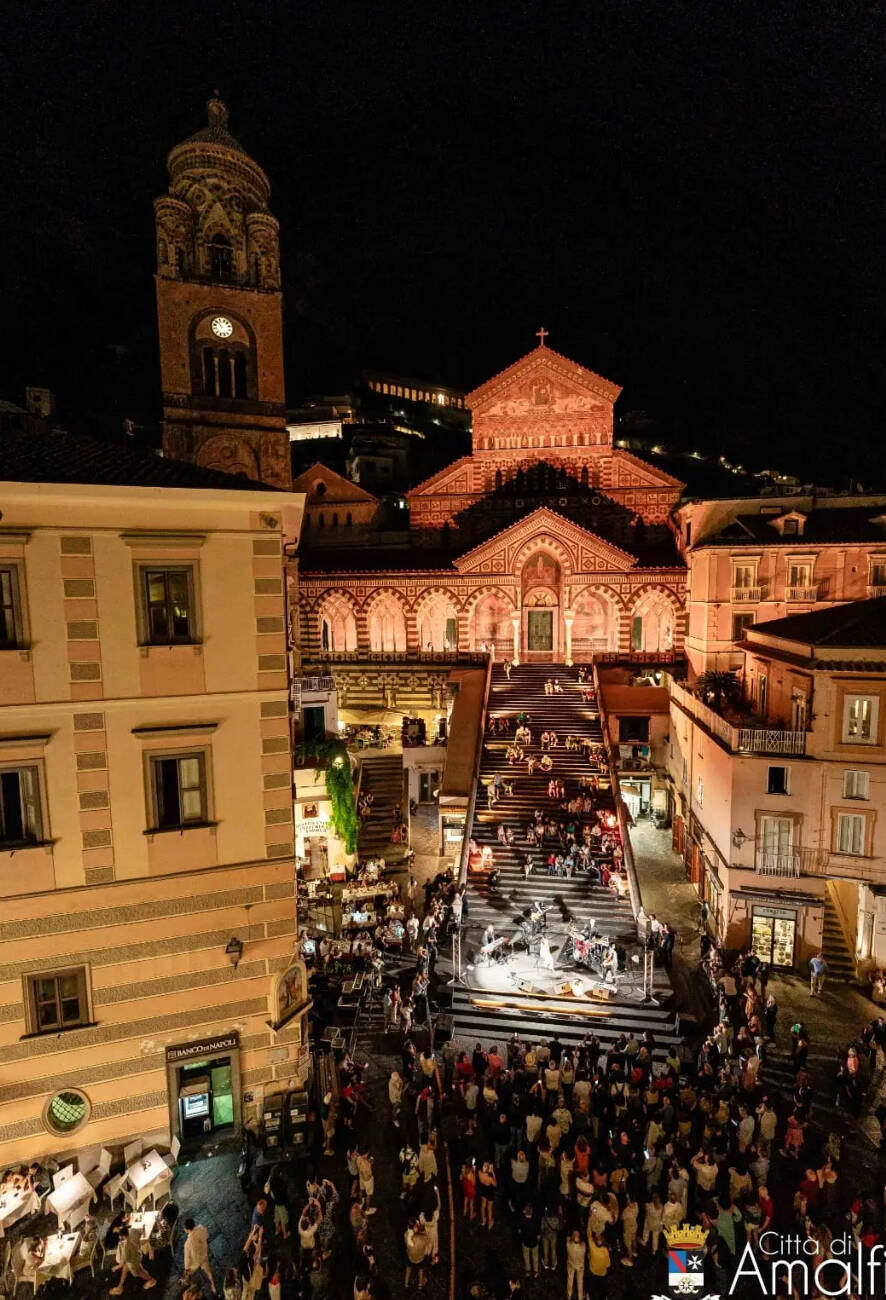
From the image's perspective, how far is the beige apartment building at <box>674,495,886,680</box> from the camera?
3105 centimetres

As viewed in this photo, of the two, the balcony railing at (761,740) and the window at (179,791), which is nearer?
the window at (179,791)

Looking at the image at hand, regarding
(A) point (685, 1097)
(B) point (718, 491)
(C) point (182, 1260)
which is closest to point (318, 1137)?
(C) point (182, 1260)

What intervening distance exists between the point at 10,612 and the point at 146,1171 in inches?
385

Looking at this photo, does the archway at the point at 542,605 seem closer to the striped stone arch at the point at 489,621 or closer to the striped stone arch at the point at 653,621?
the striped stone arch at the point at 489,621

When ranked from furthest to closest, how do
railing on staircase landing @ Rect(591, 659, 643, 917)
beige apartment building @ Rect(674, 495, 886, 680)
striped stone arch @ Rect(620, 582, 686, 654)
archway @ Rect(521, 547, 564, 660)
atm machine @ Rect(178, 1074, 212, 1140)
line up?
archway @ Rect(521, 547, 564, 660) < striped stone arch @ Rect(620, 582, 686, 654) < beige apartment building @ Rect(674, 495, 886, 680) < railing on staircase landing @ Rect(591, 659, 643, 917) < atm machine @ Rect(178, 1074, 212, 1140)

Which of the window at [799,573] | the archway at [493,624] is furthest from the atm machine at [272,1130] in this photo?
the window at [799,573]

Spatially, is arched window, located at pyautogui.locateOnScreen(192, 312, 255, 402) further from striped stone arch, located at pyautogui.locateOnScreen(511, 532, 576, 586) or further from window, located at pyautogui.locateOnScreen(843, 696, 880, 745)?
window, located at pyautogui.locateOnScreen(843, 696, 880, 745)

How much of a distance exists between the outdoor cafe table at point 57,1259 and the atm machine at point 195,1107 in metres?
2.50

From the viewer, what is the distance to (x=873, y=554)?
101ft

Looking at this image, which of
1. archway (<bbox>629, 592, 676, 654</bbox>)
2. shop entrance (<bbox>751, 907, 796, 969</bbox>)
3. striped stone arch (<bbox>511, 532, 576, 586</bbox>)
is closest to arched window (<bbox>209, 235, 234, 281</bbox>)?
striped stone arch (<bbox>511, 532, 576, 586</bbox>)

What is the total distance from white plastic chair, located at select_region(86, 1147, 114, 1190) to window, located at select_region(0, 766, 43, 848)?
578 centimetres

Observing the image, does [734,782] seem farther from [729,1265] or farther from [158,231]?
[158,231]

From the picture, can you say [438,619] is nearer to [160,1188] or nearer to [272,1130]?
[272,1130]

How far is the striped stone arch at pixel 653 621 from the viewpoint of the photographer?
3688 centimetres
